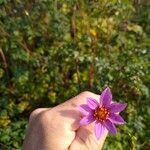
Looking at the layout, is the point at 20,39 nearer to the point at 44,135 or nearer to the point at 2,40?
the point at 2,40

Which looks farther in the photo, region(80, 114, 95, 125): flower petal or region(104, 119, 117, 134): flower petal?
region(104, 119, 117, 134): flower petal

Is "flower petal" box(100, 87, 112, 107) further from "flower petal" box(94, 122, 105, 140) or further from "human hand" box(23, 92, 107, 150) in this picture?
"human hand" box(23, 92, 107, 150)

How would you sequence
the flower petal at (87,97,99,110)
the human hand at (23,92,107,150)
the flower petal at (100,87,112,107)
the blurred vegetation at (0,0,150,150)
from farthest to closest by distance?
the blurred vegetation at (0,0,150,150) → the flower petal at (100,87,112,107) → the flower petal at (87,97,99,110) → the human hand at (23,92,107,150)

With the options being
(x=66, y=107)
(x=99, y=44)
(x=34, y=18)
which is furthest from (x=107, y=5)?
(x=66, y=107)

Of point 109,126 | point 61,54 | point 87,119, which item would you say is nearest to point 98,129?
point 87,119

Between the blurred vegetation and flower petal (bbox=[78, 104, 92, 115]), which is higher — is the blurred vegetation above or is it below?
below

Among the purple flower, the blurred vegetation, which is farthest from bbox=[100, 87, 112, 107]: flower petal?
the blurred vegetation

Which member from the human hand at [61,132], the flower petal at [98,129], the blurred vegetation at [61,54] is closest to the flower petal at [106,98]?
the flower petal at [98,129]
